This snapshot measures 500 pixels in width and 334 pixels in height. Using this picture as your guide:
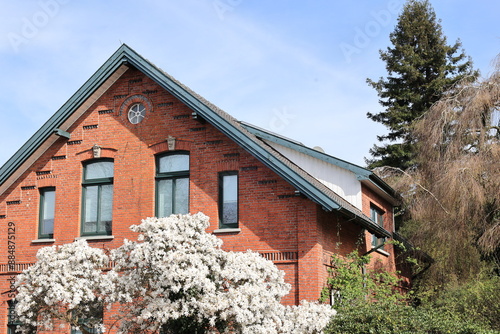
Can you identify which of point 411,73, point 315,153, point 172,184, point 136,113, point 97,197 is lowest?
point 97,197

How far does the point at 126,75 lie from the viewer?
1958cm

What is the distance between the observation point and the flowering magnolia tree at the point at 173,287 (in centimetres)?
1295

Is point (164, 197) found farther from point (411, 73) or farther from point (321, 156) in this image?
point (411, 73)

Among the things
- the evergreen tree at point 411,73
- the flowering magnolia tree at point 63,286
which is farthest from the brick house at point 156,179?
the evergreen tree at point 411,73

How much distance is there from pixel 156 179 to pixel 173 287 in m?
6.33

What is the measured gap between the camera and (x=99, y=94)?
773 inches

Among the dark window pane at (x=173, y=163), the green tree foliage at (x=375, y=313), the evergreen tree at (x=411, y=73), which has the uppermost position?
the evergreen tree at (x=411, y=73)

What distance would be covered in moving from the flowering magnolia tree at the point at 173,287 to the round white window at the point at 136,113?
506cm

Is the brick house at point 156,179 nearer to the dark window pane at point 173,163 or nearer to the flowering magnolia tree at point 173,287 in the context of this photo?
the dark window pane at point 173,163

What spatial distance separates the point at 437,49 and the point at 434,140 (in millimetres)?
20889

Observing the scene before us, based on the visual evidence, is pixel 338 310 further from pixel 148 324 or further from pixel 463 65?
pixel 463 65

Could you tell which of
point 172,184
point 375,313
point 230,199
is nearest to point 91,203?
point 172,184

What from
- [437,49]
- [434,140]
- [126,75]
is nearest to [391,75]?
[437,49]

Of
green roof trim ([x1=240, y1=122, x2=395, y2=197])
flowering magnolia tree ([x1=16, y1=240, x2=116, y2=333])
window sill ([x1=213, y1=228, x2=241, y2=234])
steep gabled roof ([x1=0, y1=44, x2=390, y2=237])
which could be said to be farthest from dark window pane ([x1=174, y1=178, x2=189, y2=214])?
flowering magnolia tree ([x1=16, y1=240, x2=116, y2=333])
